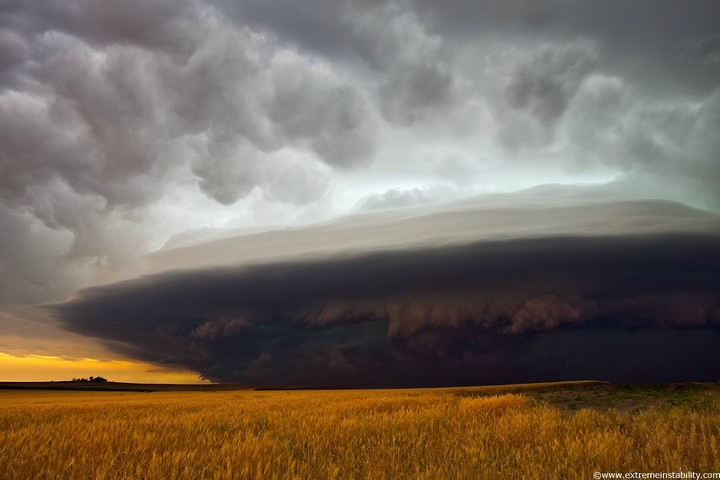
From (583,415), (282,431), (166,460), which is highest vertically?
(166,460)

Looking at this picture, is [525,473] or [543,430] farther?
[543,430]

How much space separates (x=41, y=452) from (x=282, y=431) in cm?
430

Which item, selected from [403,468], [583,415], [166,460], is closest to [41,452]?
[166,460]

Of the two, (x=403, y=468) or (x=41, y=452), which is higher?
(x=41, y=452)

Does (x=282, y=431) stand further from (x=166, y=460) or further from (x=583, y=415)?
(x=583, y=415)

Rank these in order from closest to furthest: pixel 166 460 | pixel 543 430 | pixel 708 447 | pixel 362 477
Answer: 1. pixel 362 477
2. pixel 166 460
3. pixel 708 447
4. pixel 543 430

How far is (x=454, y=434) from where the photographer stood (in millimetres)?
9000

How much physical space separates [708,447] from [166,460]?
8.01 metres

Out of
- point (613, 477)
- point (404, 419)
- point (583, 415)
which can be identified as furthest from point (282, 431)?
point (583, 415)

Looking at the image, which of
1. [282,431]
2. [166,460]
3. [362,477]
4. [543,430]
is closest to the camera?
[362,477]

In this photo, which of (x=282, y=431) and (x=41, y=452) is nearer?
(x=41, y=452)

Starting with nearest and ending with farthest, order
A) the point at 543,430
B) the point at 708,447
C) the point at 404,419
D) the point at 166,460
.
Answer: the point at 166,460 → the point at 708,447 → the point at 543,430 → the point at 404,419

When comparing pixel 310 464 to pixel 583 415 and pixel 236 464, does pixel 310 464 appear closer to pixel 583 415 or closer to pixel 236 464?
pixel 236 464

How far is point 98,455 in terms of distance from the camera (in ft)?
21.9
